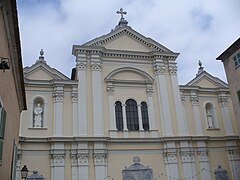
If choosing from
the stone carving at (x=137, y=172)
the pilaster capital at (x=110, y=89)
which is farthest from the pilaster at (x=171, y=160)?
the pilaster capital at (x=110, y=89)

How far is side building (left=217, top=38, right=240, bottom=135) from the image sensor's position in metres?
19.5

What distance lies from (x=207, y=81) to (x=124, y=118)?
28.7 ft

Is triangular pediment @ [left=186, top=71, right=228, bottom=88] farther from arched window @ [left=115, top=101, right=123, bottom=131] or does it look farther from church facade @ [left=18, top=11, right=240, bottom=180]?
arched window @ [left=115, top=101, right=123, bottom=131]

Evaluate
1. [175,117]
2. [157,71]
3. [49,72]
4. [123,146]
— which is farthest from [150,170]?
[49,72]

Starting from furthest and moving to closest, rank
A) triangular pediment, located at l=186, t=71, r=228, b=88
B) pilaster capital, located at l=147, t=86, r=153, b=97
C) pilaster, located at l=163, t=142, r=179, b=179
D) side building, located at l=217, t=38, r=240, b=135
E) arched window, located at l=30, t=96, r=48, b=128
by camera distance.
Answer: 1. triangular pediment, located at l=186, t=71, r=228, b=88
2. pilaster capital, located at l=147, t=86, r=153, b=97
3. pilaster, located at l=163, t=142, r=179, b=179
4. arched window, located at l=30, t=96, r=48, b=128
5. side building, located at l=217, t=38, r=240, b=135

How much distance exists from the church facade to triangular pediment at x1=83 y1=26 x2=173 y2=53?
85mm

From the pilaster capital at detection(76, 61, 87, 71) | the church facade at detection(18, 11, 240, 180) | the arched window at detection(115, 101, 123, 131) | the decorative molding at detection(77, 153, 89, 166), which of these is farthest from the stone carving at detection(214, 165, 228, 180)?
the pilaster capital at detection(76, 61, 87, 71)

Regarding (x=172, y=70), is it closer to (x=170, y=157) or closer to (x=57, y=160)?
(x=170, y=157)

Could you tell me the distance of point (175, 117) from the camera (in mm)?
24656

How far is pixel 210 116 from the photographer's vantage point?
85.8 feet

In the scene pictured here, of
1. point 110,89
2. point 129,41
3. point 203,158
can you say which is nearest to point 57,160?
point 110,89

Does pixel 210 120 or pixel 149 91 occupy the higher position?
pixel 149 91

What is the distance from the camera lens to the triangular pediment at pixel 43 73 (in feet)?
77.0

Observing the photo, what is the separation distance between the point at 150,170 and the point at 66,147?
6228 mm
